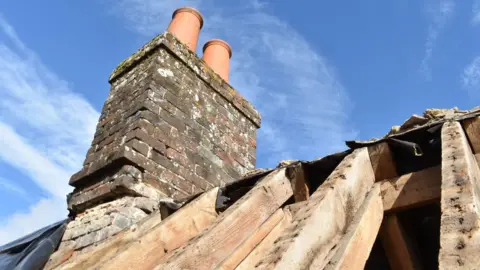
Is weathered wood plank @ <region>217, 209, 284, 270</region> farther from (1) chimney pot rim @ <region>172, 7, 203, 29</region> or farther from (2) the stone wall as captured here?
(1) chimney pot rim @ <region>172, 7, 203, 29</region>

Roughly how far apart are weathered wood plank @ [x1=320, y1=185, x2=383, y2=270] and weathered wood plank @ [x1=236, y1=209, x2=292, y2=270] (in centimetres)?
26

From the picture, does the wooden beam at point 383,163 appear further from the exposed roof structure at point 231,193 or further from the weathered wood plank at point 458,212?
the weathered wood plank at point 458,212

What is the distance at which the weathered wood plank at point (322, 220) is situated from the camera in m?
1.39

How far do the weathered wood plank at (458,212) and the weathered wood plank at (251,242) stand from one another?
2.65ft

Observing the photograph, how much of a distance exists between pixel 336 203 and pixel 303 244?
0.39 meters

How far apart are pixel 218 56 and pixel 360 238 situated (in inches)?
195

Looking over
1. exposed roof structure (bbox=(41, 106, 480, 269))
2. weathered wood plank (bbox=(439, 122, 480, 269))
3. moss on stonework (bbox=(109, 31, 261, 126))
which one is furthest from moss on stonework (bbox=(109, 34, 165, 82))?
weathered wood plank (bbox=(439, 122, 480, 269))

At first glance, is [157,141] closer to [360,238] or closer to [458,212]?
[360,238]

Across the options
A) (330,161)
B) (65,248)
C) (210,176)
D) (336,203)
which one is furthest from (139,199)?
(336,203)

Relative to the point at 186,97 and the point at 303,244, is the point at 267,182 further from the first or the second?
the point at 186,97

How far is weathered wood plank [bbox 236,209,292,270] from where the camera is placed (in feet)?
5.07

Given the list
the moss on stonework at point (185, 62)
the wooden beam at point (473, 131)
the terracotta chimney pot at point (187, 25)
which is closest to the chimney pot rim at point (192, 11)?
the terracotta chimney pot at point (187, 25)

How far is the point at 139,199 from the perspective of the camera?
3635 millimetres

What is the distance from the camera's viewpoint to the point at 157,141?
4105mm
